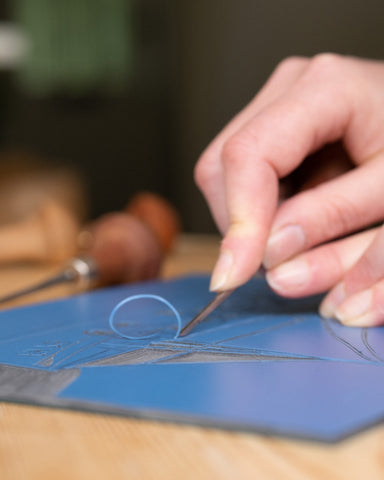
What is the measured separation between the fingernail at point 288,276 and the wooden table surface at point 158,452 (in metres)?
0.32

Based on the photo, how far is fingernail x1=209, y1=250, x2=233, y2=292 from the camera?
23.9 inches

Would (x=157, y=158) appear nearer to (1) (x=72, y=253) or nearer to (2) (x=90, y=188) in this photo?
(2) (x=90, y=188)

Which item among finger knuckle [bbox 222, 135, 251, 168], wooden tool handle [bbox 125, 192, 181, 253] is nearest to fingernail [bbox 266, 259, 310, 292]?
finger knuckle [bbox 222, 135, 251, 168]

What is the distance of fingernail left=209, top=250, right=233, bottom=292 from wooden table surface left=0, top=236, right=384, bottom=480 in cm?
24

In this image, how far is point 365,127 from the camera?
0.72 metres

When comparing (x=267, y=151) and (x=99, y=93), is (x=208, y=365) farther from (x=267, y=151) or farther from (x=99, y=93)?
(x=99, y=93)

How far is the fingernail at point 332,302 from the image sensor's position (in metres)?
0.64

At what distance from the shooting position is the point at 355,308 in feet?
1.97

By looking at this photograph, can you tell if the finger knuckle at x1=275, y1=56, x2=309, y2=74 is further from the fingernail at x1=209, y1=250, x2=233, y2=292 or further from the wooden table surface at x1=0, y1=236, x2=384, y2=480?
the wooden table surface at x1=0, y1=236, x2=384, y2=480

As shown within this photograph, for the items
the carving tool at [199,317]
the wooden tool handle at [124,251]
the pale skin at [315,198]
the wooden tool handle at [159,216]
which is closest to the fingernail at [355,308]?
the pale skin at [315,198]

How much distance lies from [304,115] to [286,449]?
426mm

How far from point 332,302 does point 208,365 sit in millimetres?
213

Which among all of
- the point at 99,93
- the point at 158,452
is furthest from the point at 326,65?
the point at 99,93

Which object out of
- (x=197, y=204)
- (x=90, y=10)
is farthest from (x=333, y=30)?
(x=90, y=10)
